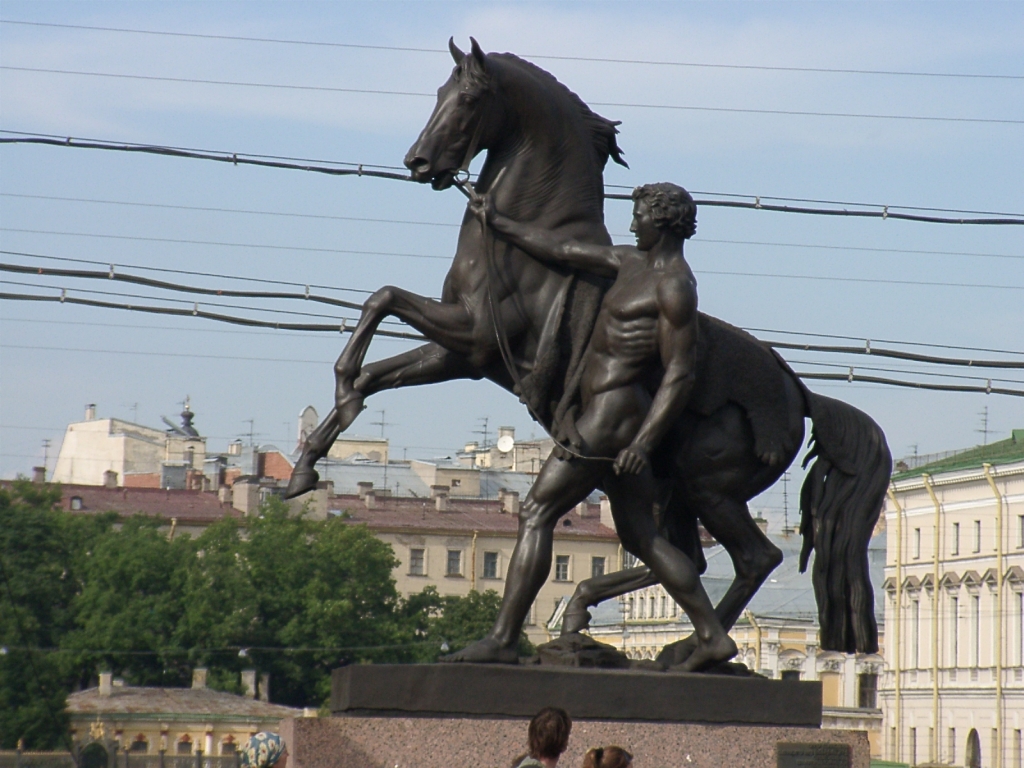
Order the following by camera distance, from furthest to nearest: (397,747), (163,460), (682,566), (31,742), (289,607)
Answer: (163,460)
(289,607)
(31,742)
(682,566)
(397,747)

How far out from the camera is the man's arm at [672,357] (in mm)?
8766

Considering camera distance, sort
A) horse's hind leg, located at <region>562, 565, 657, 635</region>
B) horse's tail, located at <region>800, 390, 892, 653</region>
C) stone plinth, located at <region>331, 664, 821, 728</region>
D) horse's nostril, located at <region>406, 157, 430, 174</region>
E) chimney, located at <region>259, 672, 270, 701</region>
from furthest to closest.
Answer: chimney, located at <region>259, 672, 270, 701</region>
horse's tail, located at <region>800, 390, 892, 653</region>
horse's hind leg, located at <region>562, 565, 657, 635</region>
horse's nostril, located at <region>406, 157, 430, 174</region>
stone plinth, located at <region>331, 664, 821, 728</region>

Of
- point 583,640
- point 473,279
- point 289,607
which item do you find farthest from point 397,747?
point 289,607

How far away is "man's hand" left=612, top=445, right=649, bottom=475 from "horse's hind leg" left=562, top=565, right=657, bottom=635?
0.90 metres

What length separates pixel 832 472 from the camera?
32.5 ft

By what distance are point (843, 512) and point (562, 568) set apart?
3117 inches

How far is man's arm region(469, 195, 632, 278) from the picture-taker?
30.0 ft

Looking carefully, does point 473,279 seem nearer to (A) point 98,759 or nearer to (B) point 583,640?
(B) point 583,640

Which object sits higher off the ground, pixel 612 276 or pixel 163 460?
pixel 163 460

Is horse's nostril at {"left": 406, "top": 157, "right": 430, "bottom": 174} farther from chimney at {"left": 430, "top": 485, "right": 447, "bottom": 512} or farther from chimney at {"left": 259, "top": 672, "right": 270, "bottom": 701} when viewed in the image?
chimney at {"left": 430, "top": 485, "right": 447, "bottom": 512}

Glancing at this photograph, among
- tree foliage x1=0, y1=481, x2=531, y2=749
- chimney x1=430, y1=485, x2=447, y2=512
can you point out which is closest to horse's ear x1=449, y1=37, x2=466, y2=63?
tree foliage x1=0, y1=481, x2=531, y2=749

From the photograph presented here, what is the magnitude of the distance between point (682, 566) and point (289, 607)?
65162mm

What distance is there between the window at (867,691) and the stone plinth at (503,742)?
61.8 m

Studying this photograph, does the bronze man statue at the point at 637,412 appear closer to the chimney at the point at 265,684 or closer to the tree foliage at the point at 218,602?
the tree foliage at the point at 218,602
